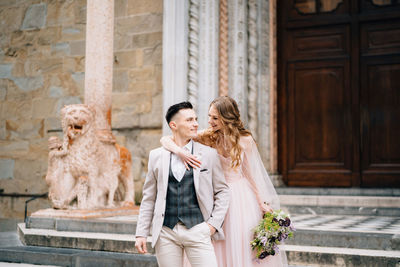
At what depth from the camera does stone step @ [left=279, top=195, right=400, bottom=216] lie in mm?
6250

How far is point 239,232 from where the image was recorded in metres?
2.88

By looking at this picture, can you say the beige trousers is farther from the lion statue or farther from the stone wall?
the stone wall

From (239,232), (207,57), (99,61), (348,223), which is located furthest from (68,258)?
(207,57)

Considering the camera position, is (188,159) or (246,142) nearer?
(188,159)

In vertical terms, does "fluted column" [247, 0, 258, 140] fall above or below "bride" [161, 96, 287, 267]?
above

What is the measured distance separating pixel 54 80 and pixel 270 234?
275 inches

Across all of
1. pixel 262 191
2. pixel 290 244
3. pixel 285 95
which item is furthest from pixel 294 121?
pixel 262 191

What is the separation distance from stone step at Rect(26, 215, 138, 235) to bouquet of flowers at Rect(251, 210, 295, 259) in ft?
8.86

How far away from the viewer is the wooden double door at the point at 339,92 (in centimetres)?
712

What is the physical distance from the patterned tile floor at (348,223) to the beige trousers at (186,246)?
8.12ft

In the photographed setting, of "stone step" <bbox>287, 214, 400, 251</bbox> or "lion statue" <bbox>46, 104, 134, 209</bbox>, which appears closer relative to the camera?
"stone step" <bbox>287, 214, 400, 251</bbox>

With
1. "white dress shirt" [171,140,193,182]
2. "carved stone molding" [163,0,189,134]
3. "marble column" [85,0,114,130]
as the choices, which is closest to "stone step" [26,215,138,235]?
"marble column" [85,0,114,130]

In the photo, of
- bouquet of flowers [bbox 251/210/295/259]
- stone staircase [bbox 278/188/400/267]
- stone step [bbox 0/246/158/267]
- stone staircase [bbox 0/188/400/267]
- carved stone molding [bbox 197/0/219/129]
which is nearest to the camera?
bouquet of flowers [bbox 251/210/295/259]

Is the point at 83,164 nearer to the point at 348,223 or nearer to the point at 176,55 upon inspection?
the point at 176,55
